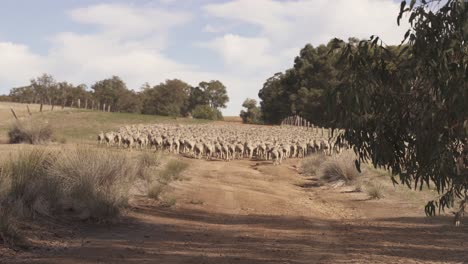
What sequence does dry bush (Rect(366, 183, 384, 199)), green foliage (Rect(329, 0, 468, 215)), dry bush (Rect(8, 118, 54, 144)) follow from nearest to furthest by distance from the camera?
green foliage (Rect(329, 0, 468, 215)), dry bush (Rect(366, 183, 384, 199)), dry bush (Rect(8, 118, 54, 144))

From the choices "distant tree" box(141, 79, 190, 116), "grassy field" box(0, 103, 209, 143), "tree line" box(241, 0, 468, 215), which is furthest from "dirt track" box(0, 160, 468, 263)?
"distant tree" box(141, 79, 190, 116)

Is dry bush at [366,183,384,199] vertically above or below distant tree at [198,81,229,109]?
below

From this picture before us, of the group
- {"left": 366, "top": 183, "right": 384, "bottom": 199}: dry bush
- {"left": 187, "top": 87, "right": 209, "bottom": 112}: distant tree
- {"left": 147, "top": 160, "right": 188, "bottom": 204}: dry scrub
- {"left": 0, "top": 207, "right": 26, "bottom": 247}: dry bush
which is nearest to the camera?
{"left": 0, "top": 207, "right": 26, "bottom": 247}: dry bush

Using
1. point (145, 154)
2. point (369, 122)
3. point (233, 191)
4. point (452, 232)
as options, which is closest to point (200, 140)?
point (145, 154)

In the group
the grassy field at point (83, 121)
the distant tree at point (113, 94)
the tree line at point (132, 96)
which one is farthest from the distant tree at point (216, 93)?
the grassy field at point (83, 121)

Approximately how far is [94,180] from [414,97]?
30.2 ft

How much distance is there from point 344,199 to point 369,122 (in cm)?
1306

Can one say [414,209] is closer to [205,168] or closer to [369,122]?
[369,122]

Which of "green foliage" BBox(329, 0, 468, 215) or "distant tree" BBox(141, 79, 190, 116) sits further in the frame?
"distant tree" BBox(141, 79, 190, 116)

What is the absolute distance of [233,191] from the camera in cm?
1878

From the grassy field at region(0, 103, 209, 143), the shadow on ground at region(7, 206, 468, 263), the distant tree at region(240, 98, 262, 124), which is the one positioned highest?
the distant tree at region(240, 98, 262, 124)

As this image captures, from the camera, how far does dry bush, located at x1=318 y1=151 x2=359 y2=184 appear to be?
2205 cm

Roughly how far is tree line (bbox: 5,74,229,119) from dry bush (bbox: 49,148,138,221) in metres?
94.4

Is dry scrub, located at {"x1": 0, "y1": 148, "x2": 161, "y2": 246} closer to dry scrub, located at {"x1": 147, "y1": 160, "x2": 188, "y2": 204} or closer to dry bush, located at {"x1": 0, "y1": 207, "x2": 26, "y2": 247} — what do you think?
dry bush, located at {"x1": 0, "y1": 207, "x2": 26, "y2": 247}
